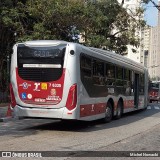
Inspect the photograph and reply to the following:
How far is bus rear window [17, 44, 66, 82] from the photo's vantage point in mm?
14281

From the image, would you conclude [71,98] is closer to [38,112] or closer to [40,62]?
[38,112]

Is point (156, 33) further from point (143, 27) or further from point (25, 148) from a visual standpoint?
point (25, 148)

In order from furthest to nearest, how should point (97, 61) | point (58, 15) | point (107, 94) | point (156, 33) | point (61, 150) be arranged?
point (156, 33), point (58, 15), point (107, 94), point (97, 61), point (61, 150)

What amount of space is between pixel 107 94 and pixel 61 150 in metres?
7.17

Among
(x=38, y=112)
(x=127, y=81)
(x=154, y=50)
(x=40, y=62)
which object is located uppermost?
(x=154, y=50)

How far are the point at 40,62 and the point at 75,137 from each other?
3.02 metres

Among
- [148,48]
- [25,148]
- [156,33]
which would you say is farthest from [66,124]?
[148,48]

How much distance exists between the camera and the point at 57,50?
566 inches

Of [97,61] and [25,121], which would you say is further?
[25,121]

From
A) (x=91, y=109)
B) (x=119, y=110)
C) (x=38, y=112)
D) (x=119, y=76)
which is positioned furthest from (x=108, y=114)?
(x=38, y=112)

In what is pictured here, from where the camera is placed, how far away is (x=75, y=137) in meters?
13.0

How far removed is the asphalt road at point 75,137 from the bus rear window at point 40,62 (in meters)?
1.85

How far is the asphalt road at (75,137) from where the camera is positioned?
36.1 ft

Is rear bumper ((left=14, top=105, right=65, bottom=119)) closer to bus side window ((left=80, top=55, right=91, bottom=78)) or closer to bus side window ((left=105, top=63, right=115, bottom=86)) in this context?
bus side window ((left=80, top=55, right=91, bottom=78))
